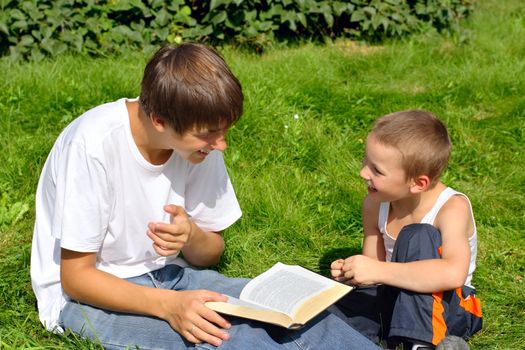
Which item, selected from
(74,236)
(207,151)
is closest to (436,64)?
(207,151)

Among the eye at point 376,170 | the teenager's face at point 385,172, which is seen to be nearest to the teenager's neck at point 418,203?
the teenager's face at point 385,172

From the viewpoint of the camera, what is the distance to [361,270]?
283 centimetres

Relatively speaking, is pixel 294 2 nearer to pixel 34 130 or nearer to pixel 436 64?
pixel 436 64

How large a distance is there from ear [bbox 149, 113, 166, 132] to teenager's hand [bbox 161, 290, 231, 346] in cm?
57

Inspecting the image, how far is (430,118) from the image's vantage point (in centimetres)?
291

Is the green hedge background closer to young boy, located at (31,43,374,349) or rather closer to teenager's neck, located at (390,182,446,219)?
young boy, located at (31,43,374,349)

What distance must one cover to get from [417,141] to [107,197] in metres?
1.16

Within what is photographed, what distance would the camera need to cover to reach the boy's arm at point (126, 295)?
2555mm

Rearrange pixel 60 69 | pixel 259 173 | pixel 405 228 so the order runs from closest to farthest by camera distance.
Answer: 1. pixel 405 228
2. pixel 259 173
3. pixel 60 69

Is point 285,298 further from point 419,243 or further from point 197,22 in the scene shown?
point 197,22

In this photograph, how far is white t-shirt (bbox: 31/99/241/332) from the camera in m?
2.54

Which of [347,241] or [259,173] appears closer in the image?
[347,241]

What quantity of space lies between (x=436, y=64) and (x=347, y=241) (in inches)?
92.4

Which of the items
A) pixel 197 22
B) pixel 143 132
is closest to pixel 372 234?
pixel 143 132
